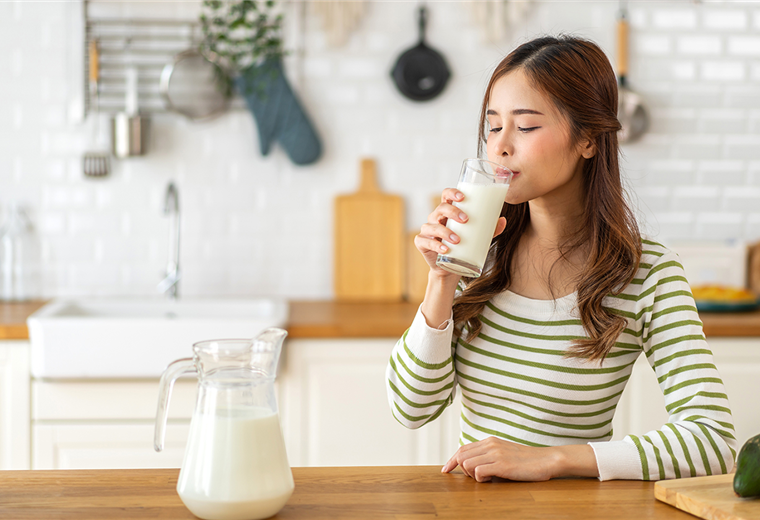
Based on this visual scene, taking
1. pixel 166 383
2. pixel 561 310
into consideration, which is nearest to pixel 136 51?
pixel 561 310

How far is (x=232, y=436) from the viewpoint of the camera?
0.82 metres

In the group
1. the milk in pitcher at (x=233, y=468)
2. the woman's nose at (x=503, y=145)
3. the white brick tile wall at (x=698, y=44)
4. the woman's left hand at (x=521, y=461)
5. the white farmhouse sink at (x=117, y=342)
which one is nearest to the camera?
the milk in pitcher at (x=233, y=468)

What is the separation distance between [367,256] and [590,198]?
152 centimetres

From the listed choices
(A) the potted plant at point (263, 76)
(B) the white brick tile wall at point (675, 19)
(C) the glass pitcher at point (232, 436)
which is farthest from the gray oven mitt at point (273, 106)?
(C) the glass pitcher at point (232, 436)

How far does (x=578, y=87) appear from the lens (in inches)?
48.2

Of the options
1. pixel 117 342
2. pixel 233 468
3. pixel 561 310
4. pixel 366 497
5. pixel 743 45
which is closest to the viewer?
pixel 233 468

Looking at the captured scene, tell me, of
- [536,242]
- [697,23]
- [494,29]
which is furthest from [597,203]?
[697,23]

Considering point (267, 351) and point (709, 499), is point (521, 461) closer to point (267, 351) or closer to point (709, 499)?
point (709, 499)

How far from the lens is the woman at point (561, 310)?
1190 millimetres

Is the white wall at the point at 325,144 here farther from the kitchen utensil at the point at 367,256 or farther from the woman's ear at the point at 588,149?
the woman's ear at the point at 588,149

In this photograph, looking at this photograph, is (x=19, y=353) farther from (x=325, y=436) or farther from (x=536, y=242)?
(x=536, y=242)

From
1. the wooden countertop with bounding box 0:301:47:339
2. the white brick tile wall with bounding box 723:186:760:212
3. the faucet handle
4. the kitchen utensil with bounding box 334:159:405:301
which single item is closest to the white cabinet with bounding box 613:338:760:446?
the white brick tile wall with bounding box 723:186:760:212

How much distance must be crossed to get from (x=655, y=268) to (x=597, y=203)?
6.0 inches

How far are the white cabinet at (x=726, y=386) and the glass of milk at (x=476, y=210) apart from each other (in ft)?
4.60
